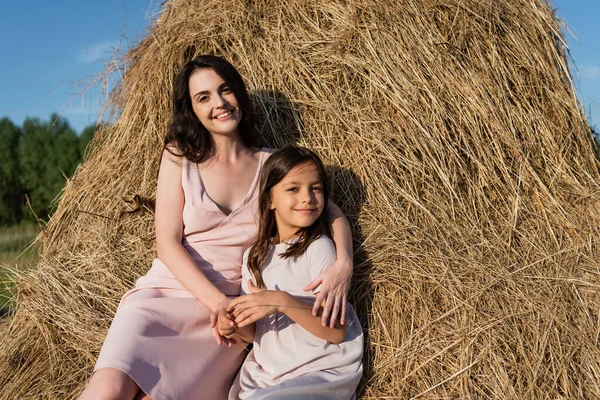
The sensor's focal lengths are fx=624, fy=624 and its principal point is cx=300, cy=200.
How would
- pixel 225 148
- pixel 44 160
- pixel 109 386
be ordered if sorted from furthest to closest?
pixel 44 160
pixel 225 148
pixel 109 386

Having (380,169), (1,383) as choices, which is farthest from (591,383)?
(1,383)

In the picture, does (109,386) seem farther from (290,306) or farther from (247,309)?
(290,306)

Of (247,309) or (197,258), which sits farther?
(197,258)

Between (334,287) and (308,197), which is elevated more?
(308,197)

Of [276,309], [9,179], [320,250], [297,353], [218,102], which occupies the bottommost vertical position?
[297,353]

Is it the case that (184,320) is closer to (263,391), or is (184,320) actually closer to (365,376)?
(263,391)

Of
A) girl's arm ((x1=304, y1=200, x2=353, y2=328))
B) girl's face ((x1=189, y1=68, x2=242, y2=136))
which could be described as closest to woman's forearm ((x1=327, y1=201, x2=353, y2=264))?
girl's arm ((x1=304, y1=200, x2=353, y2=328))

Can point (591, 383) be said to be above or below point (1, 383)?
below

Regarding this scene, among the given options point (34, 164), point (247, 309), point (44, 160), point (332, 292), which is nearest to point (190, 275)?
point (247, 309)

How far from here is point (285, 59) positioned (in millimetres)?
3684

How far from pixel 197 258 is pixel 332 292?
0.75m

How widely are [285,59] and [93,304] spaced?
177 cm

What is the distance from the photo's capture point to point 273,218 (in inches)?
113

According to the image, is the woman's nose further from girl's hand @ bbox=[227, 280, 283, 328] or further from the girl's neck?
girl's hand @ bbox=[227, 280, 283, 328]
